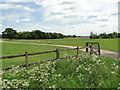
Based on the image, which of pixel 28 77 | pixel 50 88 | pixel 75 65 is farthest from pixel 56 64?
pixel 50 88

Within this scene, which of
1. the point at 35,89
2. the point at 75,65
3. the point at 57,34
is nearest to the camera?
the point at 35,89

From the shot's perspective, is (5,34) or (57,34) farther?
(57,34)

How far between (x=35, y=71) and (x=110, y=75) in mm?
3976

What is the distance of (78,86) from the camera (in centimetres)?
598

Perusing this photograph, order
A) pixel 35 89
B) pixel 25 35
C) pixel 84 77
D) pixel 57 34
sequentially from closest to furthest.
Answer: pixel 35 89
pixel 84 77
pixel 25 35
pixel 57 34

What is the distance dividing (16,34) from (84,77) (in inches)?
3942

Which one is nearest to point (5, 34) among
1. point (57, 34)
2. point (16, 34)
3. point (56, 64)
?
point (16, 34)

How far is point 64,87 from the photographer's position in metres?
5.76

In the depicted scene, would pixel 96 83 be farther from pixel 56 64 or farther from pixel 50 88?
pixel 56 64

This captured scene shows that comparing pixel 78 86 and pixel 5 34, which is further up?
pixel 5 34

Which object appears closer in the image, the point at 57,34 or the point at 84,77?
the point at 84,77

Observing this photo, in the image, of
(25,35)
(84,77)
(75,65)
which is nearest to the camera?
(84,77)

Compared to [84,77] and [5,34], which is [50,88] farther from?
[5,34]

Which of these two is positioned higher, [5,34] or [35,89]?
[5,34]
